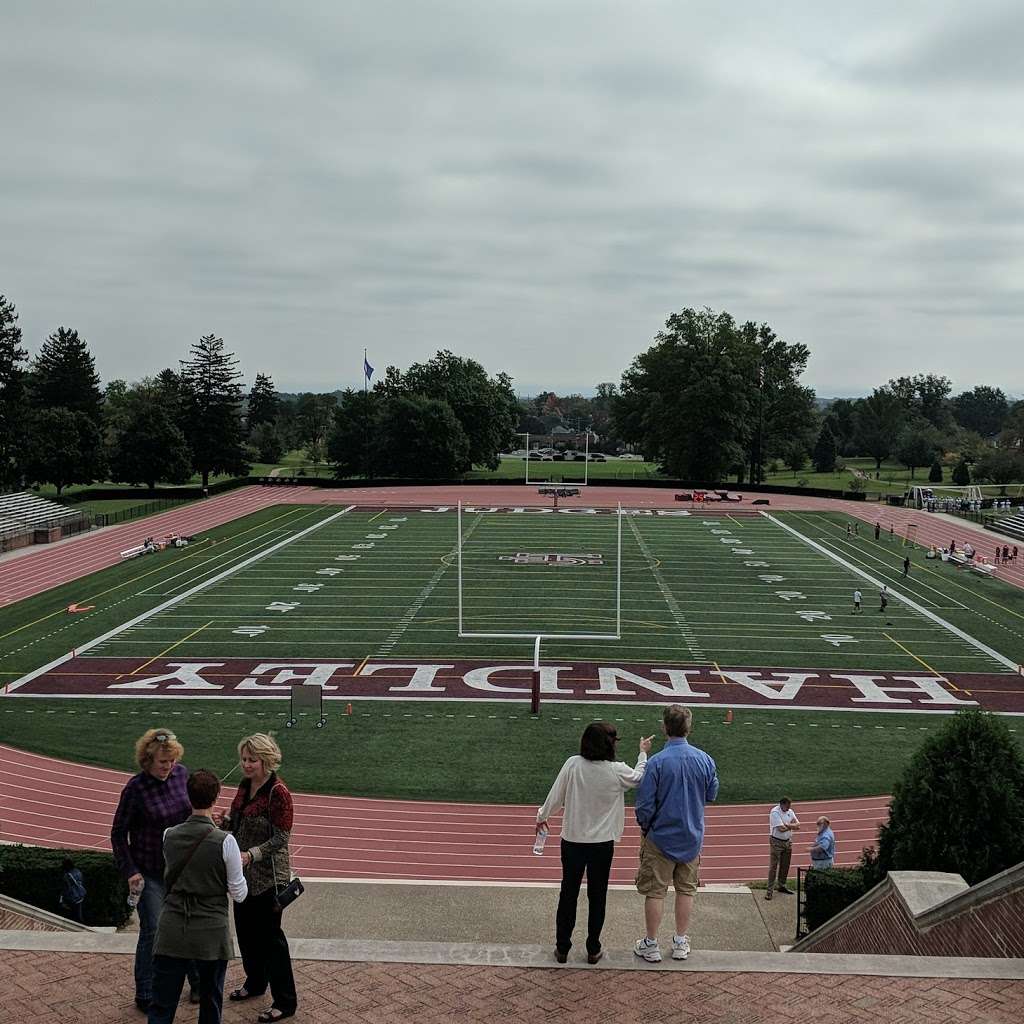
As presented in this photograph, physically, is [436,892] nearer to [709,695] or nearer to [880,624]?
[709,695]

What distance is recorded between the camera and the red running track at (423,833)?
52.0 feet

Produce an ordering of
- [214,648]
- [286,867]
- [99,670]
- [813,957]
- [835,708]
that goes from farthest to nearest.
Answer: [214,648] → [99,670] → [835,708] → [813,957] → [286,867]

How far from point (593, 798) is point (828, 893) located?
5.77 m

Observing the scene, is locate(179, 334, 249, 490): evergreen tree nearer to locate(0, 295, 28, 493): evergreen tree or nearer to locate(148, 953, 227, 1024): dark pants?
locate(0, 295, 28, 493): evergreen tree

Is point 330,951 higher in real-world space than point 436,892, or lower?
higher

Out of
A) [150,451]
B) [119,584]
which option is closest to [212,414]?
[150,451]

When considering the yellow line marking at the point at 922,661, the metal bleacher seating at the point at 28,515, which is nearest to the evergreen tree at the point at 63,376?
the metal bleacher seating at the point at 28,515

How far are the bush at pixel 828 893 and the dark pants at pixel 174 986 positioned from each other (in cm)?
730

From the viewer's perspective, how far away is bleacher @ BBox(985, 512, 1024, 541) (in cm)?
5475

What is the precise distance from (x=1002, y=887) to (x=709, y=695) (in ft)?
58.6

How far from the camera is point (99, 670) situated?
26.8m

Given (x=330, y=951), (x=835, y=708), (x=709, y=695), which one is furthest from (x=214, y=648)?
(x=330, y=951)

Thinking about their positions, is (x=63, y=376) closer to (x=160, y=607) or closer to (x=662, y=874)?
(x=160, y=607)

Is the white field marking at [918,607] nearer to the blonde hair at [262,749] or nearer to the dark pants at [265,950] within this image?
the dark pants at [265,950]
